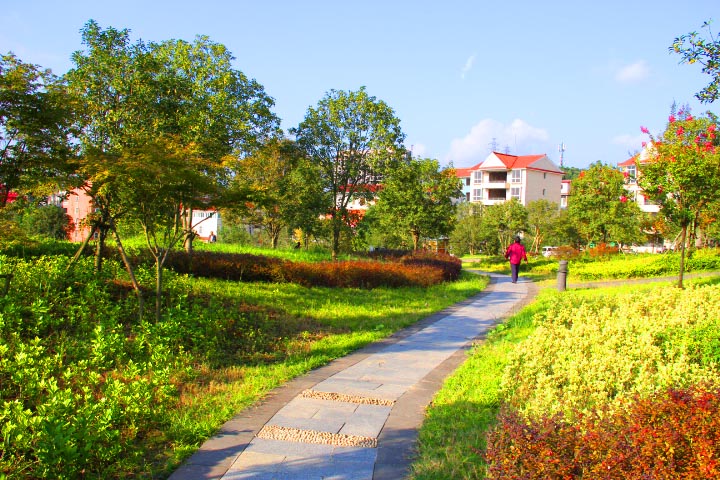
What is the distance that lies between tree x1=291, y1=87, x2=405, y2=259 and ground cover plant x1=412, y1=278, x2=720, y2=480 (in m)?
8.34

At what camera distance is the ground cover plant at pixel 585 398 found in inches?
116

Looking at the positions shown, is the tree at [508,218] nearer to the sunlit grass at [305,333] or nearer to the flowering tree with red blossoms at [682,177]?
the sunlit grass at [305,333]

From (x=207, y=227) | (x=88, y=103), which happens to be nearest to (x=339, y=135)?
(x=88, y=103)

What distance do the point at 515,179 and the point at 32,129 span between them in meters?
62.4

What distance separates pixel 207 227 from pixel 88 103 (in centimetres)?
4234

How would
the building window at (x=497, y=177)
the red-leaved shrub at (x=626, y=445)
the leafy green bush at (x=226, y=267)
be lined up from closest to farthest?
1. the red-leaved shrub at (x=626, y=445)
2. the leafy green bush at (x=226, y=267)
3. the building window at (x=497, y=177)

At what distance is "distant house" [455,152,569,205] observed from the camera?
6506 cm

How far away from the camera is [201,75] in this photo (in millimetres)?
14289

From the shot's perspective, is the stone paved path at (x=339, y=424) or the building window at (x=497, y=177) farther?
the building window at (x=497, y=177)

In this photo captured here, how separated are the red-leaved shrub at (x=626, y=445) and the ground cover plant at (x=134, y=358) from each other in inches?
91.0

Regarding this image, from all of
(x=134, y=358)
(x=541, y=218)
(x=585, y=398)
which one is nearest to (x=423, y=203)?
(x=134, y=358)

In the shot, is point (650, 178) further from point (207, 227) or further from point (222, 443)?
point (207, 227)

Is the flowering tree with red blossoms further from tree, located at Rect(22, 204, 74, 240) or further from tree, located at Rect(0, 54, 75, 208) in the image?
tree, located at Rect(22, 204, 74, 240)

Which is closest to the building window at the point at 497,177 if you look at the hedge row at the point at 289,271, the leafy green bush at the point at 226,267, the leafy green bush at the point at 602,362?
the hedge row at the point at 289,271
